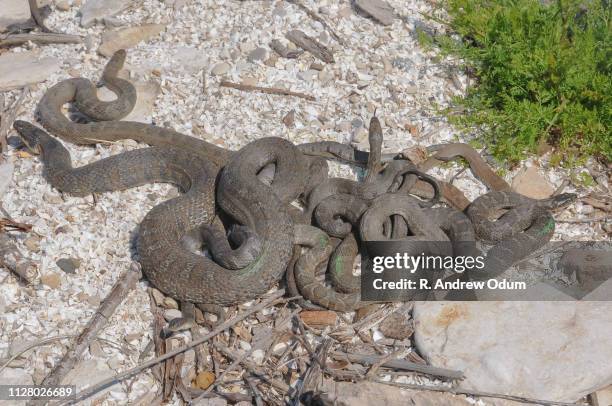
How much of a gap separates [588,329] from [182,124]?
4485mm

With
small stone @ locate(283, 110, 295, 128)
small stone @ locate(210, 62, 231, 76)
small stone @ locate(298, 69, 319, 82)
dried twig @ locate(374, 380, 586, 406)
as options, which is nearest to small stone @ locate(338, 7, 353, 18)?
small stone @ locate(298, 69, 319, 82)

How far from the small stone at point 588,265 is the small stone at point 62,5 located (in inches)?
262

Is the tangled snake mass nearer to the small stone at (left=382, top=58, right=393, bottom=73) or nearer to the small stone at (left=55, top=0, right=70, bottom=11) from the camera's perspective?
the small stone at (left=382, top=58, right=393, bottom=73)

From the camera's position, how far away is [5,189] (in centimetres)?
649

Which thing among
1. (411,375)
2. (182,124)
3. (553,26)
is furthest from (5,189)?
(553,26)

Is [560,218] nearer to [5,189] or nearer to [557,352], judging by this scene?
[557,352]

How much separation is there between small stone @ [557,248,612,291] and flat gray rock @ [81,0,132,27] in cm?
597

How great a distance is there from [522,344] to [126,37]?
5.75 meters

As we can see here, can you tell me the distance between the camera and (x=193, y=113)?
7207mm

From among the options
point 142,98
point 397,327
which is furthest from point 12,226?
point 397,327

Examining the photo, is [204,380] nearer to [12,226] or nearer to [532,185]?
[12,226]

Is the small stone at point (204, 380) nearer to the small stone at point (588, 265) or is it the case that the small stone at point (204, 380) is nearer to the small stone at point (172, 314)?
the small stone at point (172, 314)

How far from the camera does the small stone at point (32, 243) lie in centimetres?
591

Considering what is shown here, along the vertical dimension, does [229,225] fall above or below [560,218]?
above
